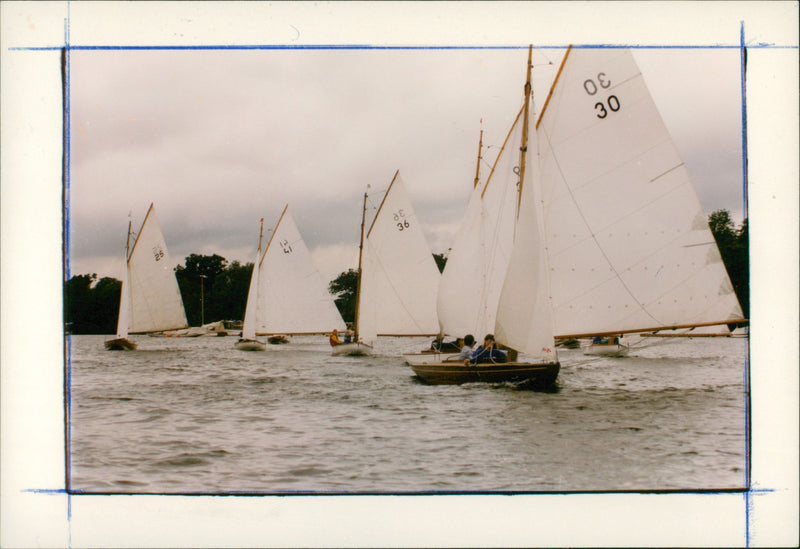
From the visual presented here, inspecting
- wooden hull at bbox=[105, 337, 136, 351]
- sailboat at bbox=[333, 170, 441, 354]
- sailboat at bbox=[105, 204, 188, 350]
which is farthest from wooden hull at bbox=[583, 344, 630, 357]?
wooden hull at bbox=[105, 337, 136, 351]

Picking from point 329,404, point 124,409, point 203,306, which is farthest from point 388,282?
point 124,409

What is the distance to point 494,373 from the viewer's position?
632 inches

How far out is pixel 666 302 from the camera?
15.1 meters

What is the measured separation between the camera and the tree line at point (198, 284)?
8945 mm

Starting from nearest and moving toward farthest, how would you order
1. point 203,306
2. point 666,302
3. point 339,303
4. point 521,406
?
1. point 521,406
2. point 666,302
3. point 203,306
4. point 339,303

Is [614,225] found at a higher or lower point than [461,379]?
higher

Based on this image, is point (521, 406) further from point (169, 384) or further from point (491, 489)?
point (169, 384)

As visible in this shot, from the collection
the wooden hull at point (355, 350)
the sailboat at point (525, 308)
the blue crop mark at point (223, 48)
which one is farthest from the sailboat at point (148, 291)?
the wooden hull at point (355, 350)

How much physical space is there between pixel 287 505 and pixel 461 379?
9.22 m

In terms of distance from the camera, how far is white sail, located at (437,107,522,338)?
2052 centimetres

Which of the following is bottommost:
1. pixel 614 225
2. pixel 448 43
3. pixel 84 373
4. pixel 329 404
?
pixel 329 404

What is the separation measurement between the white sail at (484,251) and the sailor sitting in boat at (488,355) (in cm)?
436

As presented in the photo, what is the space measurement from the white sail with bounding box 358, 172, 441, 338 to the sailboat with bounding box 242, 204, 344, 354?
287 cm

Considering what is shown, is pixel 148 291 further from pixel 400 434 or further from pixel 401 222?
pixel 401 222
